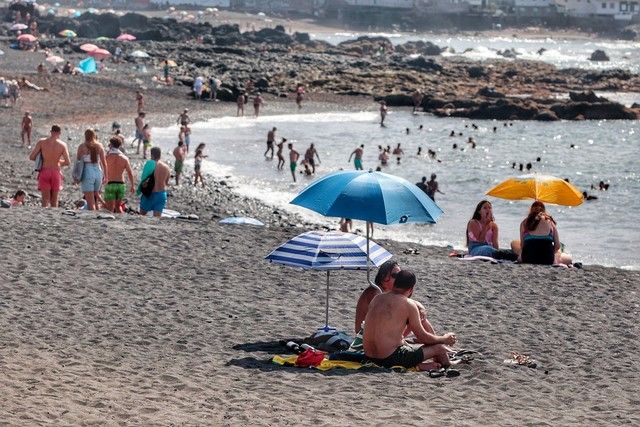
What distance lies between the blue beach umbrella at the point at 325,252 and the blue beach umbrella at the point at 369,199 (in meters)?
0.34

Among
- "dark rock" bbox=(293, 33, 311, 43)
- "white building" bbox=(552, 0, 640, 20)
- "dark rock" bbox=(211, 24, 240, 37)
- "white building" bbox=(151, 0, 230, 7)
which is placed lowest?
"dark rock" bbox=(293, 33, 311, 43)

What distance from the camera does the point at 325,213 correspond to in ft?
32.1

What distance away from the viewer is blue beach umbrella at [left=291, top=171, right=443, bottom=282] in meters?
9.87

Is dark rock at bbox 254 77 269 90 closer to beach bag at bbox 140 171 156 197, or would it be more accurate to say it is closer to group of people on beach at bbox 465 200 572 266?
beach bag at bbox 140 171 156 197

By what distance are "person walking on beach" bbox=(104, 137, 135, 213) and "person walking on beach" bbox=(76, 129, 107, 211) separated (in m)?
0.11

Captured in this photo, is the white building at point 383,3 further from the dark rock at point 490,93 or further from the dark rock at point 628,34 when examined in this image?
the dark rock at point 490,93

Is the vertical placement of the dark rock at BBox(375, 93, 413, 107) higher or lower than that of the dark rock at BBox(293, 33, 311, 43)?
lower

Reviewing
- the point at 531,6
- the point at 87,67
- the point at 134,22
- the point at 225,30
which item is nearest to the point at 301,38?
the point at 225,30

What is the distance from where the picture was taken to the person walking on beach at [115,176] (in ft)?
53.8

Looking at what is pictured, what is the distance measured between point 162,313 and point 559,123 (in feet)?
135

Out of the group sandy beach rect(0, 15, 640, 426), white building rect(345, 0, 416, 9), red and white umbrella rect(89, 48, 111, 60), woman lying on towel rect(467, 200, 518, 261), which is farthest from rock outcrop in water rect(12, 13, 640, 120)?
white building rect(345, 0, 416, 9)

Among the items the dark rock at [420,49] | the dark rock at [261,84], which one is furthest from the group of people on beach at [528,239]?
the dark rock at [420,49]

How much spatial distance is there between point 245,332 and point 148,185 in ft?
20.2

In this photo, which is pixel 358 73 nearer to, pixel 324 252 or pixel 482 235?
pixel 482 235
